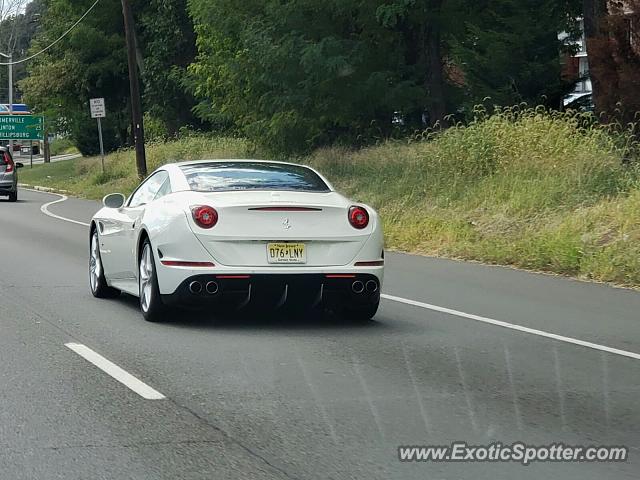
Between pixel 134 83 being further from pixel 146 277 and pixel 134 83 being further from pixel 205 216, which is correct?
pixel 205 216

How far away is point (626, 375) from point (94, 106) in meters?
33.7

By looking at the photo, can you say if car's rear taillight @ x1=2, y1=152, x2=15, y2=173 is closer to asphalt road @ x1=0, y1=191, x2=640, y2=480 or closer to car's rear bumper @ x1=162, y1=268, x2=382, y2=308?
asphalt road @ x1=0, y1=191, x2=640, y2=480

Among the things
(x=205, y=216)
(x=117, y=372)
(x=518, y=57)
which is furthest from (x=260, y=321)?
(x=518, y=57)

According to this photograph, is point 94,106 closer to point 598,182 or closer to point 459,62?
point 459,62

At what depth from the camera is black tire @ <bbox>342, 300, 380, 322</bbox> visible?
10812 mm

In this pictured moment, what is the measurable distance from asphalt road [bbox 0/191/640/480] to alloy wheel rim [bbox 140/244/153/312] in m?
0.28

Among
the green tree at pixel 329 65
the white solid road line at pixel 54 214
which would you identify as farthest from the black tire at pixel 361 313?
the green tree at pixel 329 65

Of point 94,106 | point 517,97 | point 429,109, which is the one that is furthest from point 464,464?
point 94,106

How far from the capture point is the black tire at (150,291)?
10430 millimetres

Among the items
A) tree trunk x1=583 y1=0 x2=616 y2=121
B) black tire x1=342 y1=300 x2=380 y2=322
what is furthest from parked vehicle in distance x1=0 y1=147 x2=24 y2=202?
black tire x1=342 y1=300 x2=380 y2=322

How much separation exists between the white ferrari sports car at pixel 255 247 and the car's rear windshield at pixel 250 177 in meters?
0.02

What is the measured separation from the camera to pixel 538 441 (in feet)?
21.1

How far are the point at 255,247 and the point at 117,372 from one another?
207cm

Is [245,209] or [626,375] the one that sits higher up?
[245,209]
